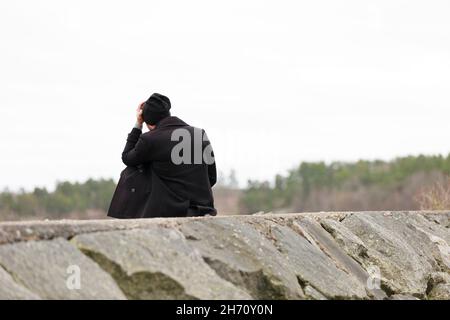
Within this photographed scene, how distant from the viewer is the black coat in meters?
6.56

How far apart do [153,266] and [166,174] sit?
2818mm

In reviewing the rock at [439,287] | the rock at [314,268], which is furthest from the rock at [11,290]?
the rock at [439,287]

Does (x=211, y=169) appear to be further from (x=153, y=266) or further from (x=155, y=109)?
(x=153, y=266)

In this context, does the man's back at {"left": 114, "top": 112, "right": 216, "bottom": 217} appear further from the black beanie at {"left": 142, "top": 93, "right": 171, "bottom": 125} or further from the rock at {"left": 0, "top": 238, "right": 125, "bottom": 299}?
the rock at {"left": 0, "top": 238, "right": 125, "bottom": 299}

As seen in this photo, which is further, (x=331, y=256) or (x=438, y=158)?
(x=438, y=158)

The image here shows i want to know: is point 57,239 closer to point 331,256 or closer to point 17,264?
point 17,264

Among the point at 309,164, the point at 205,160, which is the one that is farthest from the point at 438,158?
the point at 205,160

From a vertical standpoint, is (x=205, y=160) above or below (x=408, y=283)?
above

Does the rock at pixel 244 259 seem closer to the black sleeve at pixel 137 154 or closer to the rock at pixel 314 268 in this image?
the rock at pixel 314 268

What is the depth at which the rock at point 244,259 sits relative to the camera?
13.9ft

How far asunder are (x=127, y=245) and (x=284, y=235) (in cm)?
119

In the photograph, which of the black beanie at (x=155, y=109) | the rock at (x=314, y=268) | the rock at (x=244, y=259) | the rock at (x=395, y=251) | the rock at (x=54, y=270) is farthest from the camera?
the black beanie at (x=155, y=109)

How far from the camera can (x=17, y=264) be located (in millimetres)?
3533

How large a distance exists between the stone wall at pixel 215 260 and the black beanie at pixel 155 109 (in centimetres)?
177
